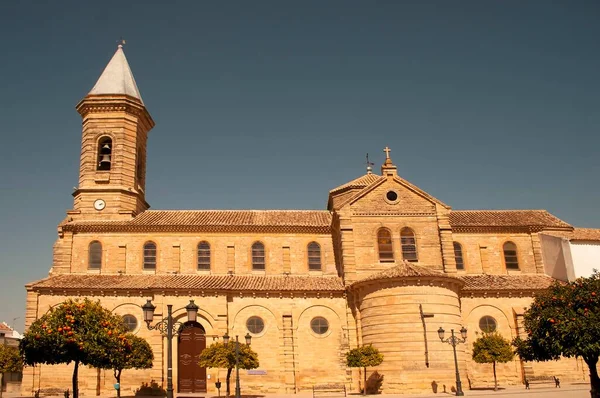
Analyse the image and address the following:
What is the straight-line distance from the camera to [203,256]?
3900 cm

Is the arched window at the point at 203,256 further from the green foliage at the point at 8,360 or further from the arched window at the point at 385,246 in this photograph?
the green foliage at the point at 8,360

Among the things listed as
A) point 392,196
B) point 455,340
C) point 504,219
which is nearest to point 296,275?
point 392,196

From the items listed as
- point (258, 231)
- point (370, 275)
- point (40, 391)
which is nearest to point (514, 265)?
point (370, 275)

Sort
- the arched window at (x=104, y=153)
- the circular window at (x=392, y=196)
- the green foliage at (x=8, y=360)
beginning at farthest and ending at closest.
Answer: the arched window at (x=104, y=153), the circular window at (x=392, y=196), the green foliage at (x=8, y=360)

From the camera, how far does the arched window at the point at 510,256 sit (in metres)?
40.9

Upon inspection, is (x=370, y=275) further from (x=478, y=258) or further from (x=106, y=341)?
(x=106, y=341)

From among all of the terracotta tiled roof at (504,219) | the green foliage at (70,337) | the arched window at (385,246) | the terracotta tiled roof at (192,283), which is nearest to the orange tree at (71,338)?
the green foliage at (70,337)

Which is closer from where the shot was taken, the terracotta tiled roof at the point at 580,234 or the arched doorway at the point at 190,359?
the arched doorway at the point at 190,359

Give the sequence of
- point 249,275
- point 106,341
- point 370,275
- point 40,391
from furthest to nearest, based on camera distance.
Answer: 1. point 249,275
2. point 370,275
3. point 40,391
4. point 106,341

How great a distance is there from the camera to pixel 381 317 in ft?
109

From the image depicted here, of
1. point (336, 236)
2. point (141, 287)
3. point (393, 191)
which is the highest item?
point (393, 191)

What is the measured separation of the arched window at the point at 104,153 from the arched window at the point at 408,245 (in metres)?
22.5

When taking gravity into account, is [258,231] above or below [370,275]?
above

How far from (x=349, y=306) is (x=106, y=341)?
1612cm
